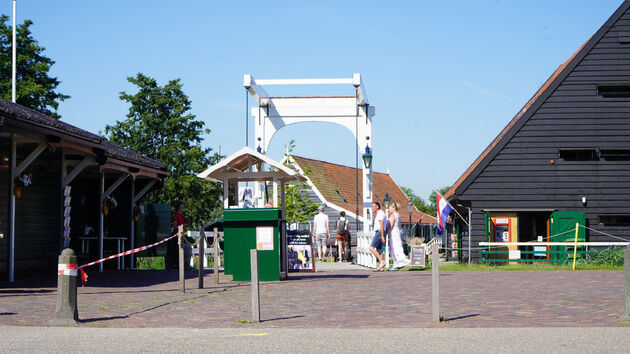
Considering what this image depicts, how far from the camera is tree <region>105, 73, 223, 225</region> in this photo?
193ft

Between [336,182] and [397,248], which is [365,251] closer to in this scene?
[397,248]

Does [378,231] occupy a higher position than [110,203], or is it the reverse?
[110,203]

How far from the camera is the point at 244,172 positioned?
61.8ft

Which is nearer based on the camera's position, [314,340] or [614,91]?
[314,340]

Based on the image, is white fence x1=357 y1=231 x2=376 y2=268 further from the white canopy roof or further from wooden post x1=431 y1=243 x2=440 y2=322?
wooden post x1=431 y1=243 x2=440 y2=322

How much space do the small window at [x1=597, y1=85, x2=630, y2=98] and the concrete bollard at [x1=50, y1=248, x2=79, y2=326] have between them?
79.0 ft

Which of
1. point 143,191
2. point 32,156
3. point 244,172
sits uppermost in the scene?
point 32,156

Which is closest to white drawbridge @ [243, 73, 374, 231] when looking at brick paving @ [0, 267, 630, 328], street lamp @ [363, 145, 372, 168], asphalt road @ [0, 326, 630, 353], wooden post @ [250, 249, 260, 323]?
street lamp @ [363, 145, 372, 168]

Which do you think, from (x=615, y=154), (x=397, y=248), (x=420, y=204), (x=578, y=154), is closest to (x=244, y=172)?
(x=397, y=248)

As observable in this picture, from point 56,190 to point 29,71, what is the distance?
2602 cm

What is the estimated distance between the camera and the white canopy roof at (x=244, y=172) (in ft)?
59.4

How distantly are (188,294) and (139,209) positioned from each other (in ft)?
36.5

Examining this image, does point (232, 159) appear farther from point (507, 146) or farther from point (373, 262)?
point (507, 146)

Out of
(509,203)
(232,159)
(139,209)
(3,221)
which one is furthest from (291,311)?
(509,203)
